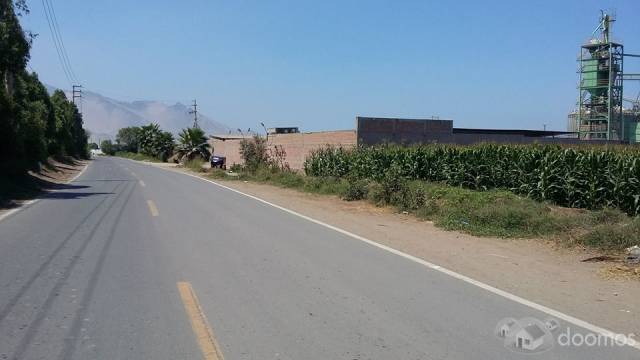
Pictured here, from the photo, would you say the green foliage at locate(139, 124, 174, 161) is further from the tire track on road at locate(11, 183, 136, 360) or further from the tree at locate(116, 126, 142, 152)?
the tire track on road at locate(11, 183, 136, 360)

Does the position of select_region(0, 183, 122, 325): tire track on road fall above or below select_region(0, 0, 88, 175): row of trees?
below

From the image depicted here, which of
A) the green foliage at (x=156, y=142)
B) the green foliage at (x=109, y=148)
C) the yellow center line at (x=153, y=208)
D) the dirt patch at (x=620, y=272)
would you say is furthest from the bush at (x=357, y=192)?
the green foliage at (x=109, y=148)

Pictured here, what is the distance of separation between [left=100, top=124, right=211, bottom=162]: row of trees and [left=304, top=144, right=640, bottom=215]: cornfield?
4824 centimetres

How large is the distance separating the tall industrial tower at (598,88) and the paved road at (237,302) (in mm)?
A: 52206

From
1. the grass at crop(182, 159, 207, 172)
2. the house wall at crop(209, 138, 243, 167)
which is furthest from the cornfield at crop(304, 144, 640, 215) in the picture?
the grass at crop(182, 159, 207, 172)

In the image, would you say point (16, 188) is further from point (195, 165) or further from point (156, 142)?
point (156, 142)

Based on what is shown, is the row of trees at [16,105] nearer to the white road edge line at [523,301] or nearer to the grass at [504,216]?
the grass at [504,216]

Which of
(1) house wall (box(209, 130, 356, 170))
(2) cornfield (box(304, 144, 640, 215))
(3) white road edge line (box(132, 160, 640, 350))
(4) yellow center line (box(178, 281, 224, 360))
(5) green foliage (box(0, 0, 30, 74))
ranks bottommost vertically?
(3) white road edge line (box(132, 160, 640, 350))

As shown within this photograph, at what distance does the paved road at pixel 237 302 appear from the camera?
18.4 feet

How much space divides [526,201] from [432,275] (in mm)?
8604

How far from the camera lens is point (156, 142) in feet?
369

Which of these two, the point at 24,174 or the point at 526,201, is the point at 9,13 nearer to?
the point at 24,174

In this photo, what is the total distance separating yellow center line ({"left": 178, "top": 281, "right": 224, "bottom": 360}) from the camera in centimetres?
545

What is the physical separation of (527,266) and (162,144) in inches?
4093
